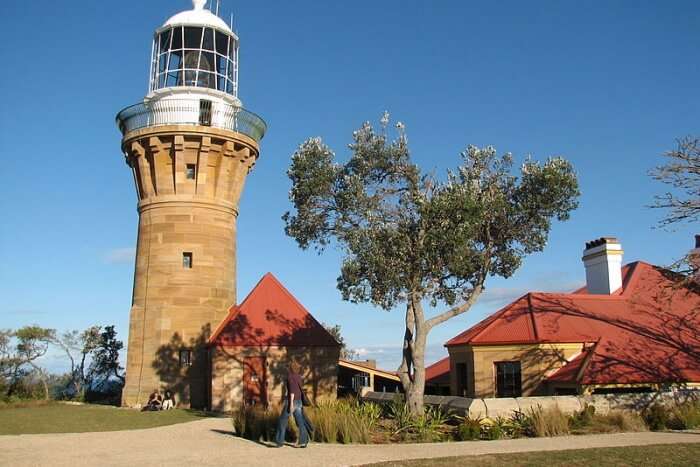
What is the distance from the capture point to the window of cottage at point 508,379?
24.9 metres

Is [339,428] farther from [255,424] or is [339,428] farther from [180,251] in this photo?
[180,251]

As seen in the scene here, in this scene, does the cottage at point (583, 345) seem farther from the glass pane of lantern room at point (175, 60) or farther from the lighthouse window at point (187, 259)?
the glass pane of lantern room at point (175, 60)

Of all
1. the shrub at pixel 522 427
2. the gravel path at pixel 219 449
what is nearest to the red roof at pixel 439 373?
the shrub at pixel 522 427

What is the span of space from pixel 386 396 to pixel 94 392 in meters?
18.9

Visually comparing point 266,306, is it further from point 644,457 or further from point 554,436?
point 644,457

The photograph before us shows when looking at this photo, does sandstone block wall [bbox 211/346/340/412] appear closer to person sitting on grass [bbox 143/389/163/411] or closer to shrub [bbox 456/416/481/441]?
person sitting on grass [bbox 143/389/163/411]

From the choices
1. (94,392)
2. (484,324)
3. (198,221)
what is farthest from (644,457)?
(94,392)

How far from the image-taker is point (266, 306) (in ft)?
98.4

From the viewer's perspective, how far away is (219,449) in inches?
551

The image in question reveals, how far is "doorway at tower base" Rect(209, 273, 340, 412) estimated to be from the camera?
2759cm

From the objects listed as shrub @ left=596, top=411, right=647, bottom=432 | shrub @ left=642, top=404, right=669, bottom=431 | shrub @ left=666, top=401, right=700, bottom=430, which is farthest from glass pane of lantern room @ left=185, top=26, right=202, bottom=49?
shrub @ left=666, top=401, right=700, bottom=430

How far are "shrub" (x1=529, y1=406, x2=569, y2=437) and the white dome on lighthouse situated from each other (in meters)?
23.0

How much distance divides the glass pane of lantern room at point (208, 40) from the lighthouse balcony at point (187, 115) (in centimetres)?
255

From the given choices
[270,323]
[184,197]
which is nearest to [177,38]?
[184,197]
